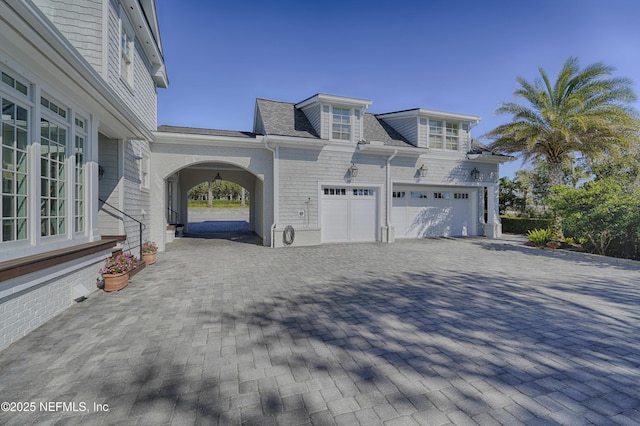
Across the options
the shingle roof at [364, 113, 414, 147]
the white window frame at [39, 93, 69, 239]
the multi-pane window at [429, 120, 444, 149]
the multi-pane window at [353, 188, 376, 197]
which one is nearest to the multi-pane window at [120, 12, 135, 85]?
the white window frame at [39, 93, 69, 239]

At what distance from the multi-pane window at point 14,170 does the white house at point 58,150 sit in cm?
1

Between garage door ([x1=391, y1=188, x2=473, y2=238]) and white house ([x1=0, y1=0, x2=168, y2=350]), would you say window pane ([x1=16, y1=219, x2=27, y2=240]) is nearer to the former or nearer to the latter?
white house ([x1=0, y1=0, x2=168, y2=350])

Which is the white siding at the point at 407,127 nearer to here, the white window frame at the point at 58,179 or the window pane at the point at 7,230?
the white window frame at the point at 58,179

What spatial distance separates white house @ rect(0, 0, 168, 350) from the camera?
10.5 ft

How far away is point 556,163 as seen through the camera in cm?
1222

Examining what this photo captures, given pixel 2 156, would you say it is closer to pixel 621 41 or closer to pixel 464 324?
pixel 464 324

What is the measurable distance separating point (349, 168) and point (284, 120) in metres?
3.41

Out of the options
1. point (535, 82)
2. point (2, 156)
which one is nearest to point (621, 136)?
point (535, 82)

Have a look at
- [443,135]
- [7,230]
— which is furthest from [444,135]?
[7,230]

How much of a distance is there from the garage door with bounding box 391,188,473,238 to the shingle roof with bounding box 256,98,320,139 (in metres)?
5.17

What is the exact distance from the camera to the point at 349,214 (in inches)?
473

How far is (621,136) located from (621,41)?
17.0ft

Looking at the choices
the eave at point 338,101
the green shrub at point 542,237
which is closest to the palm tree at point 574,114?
the green shrub at point 542,237

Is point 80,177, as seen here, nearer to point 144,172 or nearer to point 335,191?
point 144,172
